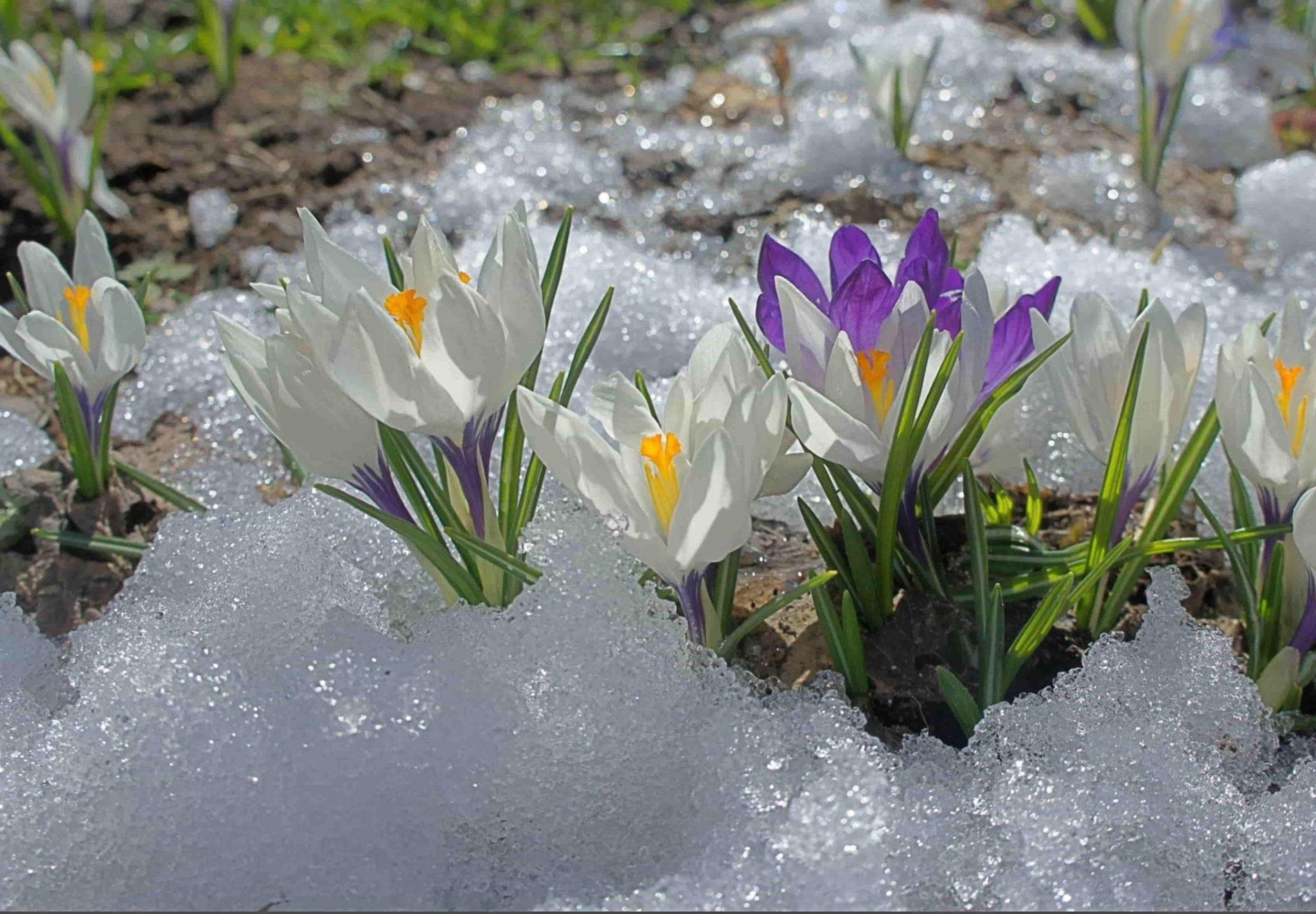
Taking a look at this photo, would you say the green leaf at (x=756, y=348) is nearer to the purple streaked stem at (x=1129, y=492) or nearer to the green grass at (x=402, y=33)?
the purple streaked stem at (x=1129, y=492)

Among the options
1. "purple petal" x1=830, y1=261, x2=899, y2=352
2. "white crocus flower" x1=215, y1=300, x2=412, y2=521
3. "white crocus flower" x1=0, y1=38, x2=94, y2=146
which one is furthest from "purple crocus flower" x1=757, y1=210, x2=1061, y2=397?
"white crocus flower" x1=0, y1=38, x2=94, y2=146

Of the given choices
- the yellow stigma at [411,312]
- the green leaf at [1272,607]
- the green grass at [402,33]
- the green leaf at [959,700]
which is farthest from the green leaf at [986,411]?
the green grass at [402,33]

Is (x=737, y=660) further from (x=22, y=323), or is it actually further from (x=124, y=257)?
(x=124, y=257)

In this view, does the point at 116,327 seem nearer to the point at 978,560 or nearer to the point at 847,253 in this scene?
the point at 847,253

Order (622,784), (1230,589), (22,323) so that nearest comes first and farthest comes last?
(622,784)
(22,323)
(1230,589)

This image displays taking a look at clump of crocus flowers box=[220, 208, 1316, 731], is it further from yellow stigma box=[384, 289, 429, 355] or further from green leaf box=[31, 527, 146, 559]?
green leaf box=[31, 527, 146, 559]

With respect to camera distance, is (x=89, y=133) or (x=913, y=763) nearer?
(x=913, y=763)

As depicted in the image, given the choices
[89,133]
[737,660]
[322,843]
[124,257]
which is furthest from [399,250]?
[322,843]
